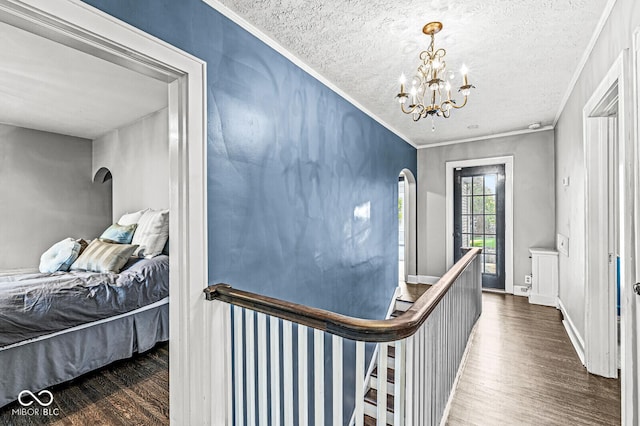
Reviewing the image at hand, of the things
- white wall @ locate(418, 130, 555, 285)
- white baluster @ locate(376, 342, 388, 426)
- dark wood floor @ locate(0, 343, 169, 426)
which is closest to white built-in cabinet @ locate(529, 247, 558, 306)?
white wall @ locate(418, 130, 555, 285)

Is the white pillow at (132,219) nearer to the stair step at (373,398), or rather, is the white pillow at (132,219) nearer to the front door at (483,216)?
the stair step at (373,398)

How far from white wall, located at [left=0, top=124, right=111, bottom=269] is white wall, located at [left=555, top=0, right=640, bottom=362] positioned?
601cm

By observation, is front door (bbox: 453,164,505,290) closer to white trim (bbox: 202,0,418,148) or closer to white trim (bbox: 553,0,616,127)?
white trim (bbox: 553,0,616,127)

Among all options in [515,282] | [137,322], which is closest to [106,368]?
[137,322]

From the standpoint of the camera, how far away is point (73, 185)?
4523 mm

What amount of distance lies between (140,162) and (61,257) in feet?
4.46

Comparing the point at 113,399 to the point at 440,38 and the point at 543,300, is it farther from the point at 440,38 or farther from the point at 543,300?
the point at 543,300

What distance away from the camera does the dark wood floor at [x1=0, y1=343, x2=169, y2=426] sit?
6.29ft

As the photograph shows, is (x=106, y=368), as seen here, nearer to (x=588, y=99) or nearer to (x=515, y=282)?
(x=588, y=99)

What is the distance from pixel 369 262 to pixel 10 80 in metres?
3.96

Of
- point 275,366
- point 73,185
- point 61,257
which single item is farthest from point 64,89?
point 275,366

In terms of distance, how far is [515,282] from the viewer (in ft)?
15.3

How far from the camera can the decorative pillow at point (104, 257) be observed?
9.04 ft

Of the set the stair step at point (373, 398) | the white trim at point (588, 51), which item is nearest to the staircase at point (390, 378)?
the stair step at point (373, 398)
